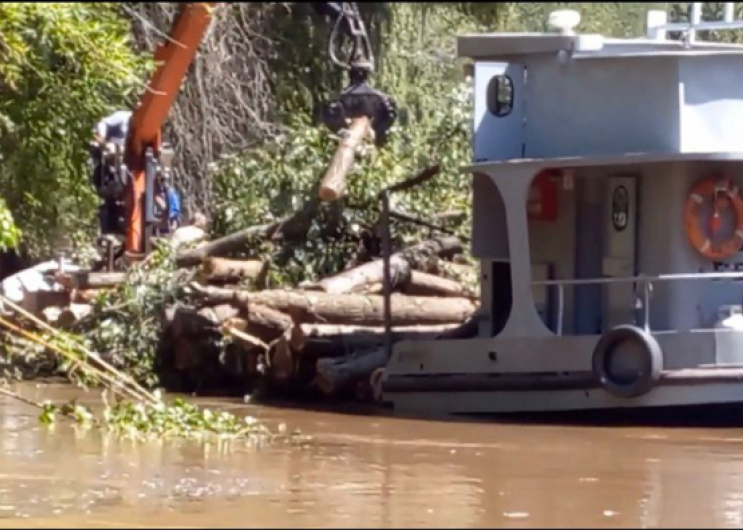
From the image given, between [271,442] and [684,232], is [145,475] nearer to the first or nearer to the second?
[271,442]

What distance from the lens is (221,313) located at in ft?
60.8

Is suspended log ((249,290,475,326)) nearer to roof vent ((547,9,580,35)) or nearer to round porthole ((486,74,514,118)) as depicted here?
round porthole ((486,74,514,118))

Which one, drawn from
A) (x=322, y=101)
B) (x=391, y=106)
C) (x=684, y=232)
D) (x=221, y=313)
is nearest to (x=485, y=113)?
(x=391, y=106)

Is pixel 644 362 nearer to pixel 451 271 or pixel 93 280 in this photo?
pixel 451 271

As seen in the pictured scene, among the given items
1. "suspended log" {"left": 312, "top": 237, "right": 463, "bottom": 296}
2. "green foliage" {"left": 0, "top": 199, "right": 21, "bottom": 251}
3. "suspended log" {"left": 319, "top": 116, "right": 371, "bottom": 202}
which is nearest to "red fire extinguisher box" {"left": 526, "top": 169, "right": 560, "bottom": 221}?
"suspended log" {"left": 319, "top": 116, "right": 371, "bottom": 202}

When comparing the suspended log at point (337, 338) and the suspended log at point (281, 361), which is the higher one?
the suspended log at point (337, 338)

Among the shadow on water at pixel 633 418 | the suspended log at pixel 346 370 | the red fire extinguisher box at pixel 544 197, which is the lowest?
the shadow on water at pixel 633 418

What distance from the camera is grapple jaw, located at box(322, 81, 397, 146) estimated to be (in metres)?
15.6

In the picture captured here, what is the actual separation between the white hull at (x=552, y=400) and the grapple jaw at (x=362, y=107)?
94.9 inches

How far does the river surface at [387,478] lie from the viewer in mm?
10523

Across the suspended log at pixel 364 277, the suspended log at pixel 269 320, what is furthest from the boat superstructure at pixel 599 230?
the suspended log at pixel 364 277

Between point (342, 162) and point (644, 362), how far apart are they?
14.5 ft

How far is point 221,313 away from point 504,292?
2.96 meters

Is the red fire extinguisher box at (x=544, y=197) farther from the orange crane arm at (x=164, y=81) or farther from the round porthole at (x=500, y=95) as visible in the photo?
the orange crane arm at (x=164, y=81)
